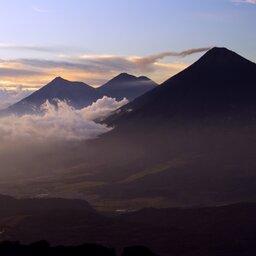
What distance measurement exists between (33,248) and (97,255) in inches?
474

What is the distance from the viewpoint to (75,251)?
4067 inches

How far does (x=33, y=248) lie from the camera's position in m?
106

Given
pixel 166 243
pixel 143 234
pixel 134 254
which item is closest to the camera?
pixel 134 254

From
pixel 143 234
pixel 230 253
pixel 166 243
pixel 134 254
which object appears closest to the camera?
pixel 134 254

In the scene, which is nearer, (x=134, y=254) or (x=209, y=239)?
(x=134, y=254)

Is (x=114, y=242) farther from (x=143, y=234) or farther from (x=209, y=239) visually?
(x=209, y=239)

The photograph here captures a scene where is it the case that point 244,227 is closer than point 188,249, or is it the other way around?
point 188,249

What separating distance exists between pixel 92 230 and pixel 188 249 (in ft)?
136

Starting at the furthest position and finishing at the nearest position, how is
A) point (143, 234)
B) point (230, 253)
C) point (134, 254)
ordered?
point (143, 234) → point (230, 253) → point (134, 254)

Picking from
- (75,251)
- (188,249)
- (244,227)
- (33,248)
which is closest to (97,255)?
(75,251)

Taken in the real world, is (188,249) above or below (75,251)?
below

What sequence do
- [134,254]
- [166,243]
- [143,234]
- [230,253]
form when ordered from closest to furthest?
[134,254], [230,253], [166,243], [143,234]

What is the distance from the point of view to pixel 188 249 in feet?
556

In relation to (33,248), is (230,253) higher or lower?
lower
